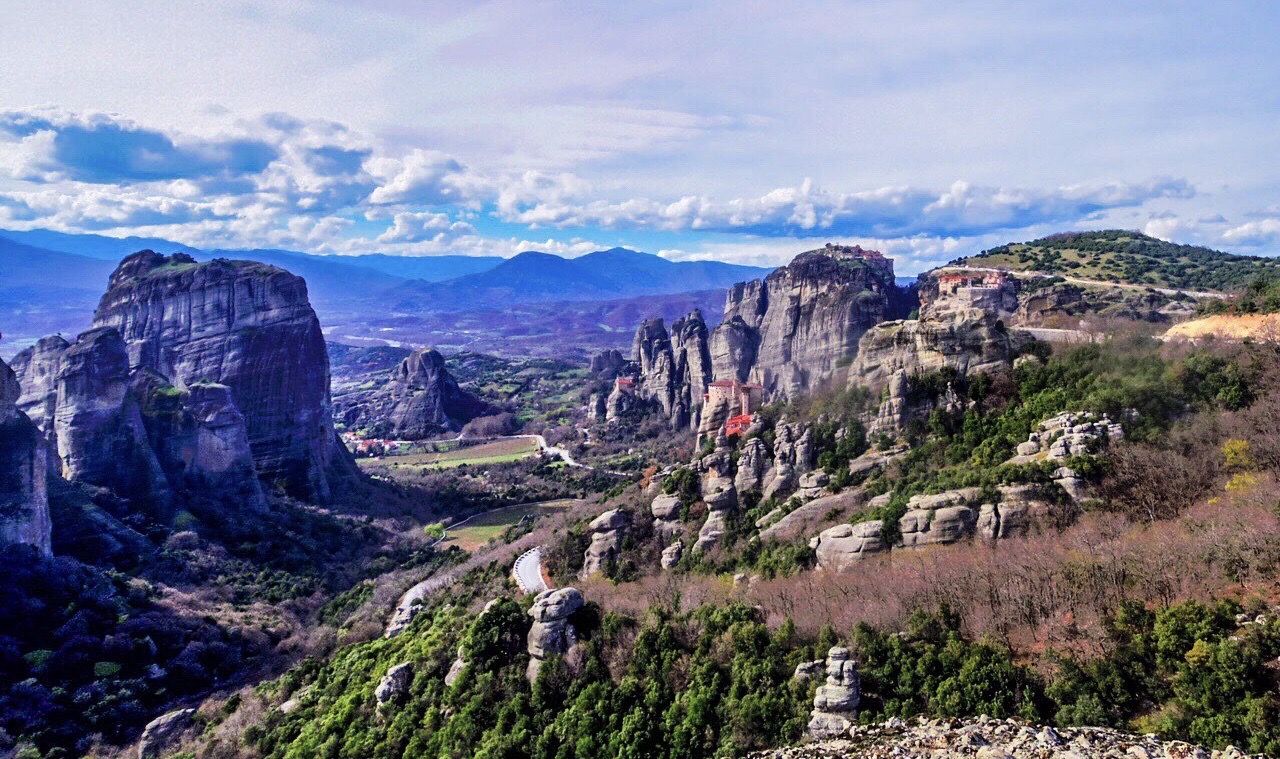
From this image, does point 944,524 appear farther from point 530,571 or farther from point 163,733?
point 163,733

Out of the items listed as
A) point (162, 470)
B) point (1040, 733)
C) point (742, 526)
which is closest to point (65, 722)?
point (162, 470)

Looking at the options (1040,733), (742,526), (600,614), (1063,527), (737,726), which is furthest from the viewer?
(742,526)

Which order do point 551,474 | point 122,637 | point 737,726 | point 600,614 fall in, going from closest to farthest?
point 737,726, point 600,614, point 122,637, point 551,474

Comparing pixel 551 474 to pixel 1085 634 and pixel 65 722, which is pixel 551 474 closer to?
pixel 65 722

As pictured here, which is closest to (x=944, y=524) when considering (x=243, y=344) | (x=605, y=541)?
(x=605, y=541)

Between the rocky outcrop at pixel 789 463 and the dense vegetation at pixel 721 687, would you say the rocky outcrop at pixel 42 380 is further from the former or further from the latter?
the rocky outcrop at pixel 789 463

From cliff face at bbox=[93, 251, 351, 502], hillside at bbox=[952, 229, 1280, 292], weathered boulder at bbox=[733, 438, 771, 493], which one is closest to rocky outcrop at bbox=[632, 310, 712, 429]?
hillside at bbox=[952, 229, 1280, 292]

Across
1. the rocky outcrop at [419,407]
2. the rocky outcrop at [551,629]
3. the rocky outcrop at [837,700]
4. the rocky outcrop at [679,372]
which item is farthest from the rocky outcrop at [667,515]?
the rocky outcrop at [419,407]
